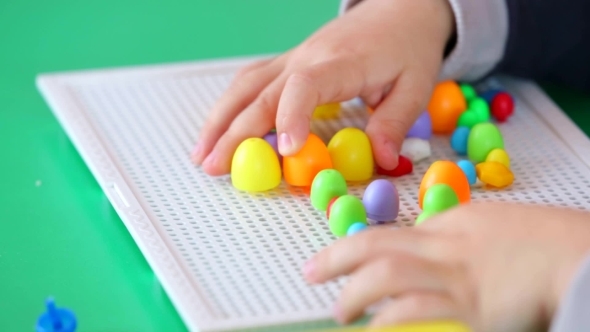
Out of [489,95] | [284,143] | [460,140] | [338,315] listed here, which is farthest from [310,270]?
[489,95]

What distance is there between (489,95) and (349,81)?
0.20 metres

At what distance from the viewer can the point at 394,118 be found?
927mm

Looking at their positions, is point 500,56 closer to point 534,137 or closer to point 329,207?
point 534,137

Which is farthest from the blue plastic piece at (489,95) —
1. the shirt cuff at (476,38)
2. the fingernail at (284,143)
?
the fingernail at (284,143)

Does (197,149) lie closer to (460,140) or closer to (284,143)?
(284,143)

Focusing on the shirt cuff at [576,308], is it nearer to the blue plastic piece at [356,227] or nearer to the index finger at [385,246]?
the index finger at [385,246]

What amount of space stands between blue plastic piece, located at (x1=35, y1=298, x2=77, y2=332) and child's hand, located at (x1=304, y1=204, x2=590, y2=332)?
19 cm

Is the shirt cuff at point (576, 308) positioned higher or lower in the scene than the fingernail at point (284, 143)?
lower

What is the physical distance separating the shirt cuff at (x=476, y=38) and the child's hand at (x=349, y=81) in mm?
17

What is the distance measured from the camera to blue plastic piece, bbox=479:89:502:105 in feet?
3.42

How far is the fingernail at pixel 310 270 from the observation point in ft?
2.38

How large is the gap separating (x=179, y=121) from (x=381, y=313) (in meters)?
0.44

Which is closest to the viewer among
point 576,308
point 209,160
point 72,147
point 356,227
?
point 576,308

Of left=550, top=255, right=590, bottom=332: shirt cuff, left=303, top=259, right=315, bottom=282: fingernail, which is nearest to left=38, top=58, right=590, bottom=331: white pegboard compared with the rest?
left=303, top=259, right=315, bottom=282: fingernail
